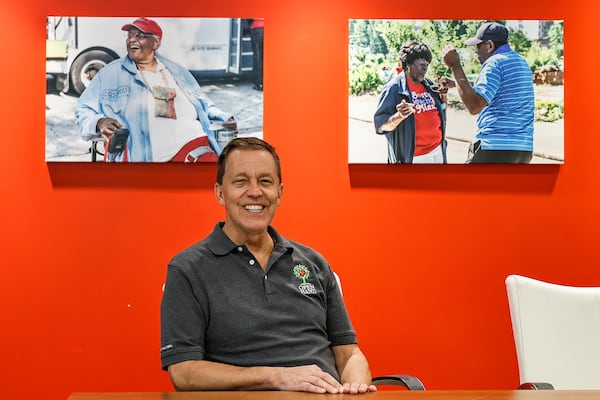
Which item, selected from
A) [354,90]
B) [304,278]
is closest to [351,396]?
[304,278]

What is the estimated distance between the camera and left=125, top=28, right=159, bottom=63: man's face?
11.8 ft

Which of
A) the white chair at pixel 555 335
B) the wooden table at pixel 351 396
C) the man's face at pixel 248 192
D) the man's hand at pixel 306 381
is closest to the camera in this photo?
the wooden table at pixel 351 396

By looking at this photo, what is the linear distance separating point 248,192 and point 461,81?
4.96ft

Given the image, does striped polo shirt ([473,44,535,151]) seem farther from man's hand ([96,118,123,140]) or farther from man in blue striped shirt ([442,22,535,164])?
man's hand ([96,118,123,140])

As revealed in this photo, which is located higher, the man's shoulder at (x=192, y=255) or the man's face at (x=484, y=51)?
the man's face at (x=484, y=51)

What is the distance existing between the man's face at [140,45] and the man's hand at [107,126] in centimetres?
31

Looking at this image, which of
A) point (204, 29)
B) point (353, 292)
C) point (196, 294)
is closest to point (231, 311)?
point (196, 294)

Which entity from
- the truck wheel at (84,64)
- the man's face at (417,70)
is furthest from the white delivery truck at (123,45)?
the man's face at (417,70)

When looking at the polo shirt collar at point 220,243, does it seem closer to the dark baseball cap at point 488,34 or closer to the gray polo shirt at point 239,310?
the gray polo shirt at point 239,310

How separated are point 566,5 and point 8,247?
9.51 ft

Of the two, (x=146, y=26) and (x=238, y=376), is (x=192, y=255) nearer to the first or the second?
(x=238, y=376)

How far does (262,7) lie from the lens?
366 cm

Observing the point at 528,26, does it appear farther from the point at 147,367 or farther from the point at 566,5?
the point at 147,367

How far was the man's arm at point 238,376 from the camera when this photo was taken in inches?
86.9
